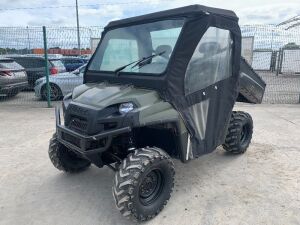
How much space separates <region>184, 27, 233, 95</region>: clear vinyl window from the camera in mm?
3605

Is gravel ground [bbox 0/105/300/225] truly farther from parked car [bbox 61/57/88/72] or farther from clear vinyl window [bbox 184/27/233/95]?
parked car [bbox 61/57/88/72]

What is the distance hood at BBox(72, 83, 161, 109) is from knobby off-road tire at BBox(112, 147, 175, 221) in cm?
52

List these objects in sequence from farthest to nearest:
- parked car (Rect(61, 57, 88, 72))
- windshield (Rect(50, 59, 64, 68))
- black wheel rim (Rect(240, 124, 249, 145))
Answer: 1. parked car (Rect(61, 57, 88, 72))
2. windshield (Rect(50, 59, 64, 68))
3. black wheel rim (Rect(240, 124, 249, 145))

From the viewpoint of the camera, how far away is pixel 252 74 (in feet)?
15.8

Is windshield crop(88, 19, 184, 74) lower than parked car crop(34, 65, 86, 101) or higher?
higher

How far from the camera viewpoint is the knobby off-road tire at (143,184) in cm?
300

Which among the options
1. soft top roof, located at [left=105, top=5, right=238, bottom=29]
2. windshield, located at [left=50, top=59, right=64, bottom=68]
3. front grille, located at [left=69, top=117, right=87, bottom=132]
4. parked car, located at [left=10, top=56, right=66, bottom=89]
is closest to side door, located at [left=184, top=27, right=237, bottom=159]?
soft top roof, located at [left=105, top=5, right=238, bottom=29]

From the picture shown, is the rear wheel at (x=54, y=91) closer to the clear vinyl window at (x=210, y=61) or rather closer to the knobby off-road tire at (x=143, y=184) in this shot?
the clear vinyl window at (x=210, y=61)

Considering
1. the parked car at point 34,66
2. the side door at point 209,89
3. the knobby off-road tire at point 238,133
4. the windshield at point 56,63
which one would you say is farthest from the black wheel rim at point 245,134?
the windshield at point 56,63

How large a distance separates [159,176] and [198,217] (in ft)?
1.93

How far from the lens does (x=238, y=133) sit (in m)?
4.74

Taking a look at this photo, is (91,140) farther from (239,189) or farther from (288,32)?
(288,32)

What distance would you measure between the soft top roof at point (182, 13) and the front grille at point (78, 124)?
4.84 ft

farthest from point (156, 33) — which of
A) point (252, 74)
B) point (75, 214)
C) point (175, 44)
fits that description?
point (75, 214)
